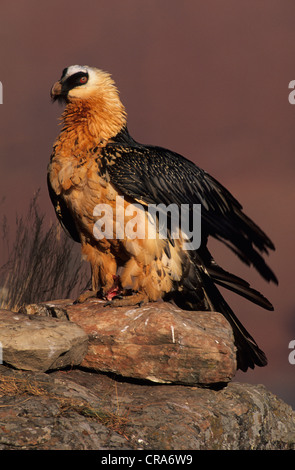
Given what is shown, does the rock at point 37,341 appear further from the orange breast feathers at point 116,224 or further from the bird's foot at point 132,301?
the orange breast feathers at point 116,224

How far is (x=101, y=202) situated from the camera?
645 centimetres

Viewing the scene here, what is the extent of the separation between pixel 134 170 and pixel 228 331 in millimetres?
2218

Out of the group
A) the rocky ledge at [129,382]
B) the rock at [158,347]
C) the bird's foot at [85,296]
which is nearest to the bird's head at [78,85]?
the bird's foot at [85,296]

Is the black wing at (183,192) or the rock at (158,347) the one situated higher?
the black wing at (183,192)

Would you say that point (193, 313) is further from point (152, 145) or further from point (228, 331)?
point (152, 145)

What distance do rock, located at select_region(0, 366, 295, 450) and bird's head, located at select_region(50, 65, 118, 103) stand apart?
11.0 ft

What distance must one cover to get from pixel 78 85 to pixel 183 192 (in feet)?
6.12

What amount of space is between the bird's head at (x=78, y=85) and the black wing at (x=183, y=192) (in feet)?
2.46

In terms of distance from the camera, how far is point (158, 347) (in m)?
6.14

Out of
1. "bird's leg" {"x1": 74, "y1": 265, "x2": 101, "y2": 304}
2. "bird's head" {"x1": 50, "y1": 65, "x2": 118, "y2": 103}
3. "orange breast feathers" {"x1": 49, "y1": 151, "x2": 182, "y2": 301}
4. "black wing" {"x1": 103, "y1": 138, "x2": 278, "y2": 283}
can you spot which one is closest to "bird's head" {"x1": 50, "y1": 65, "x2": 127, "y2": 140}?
"bird's head" {"x1": 50, "y1": 65, "x2": 118, "y2": 103}

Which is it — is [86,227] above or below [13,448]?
above

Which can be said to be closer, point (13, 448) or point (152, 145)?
point (13, 448)

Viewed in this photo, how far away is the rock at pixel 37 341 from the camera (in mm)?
5480

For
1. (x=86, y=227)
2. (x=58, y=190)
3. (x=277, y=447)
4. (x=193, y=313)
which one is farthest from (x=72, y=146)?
(x=277, y=447)
